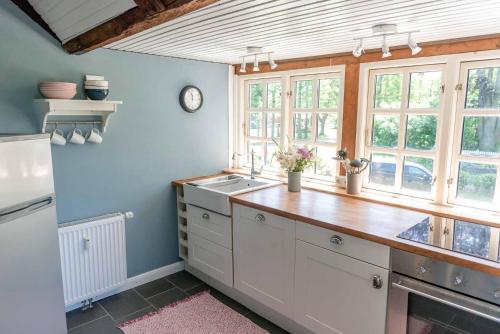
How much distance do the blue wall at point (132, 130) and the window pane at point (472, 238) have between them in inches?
90.9

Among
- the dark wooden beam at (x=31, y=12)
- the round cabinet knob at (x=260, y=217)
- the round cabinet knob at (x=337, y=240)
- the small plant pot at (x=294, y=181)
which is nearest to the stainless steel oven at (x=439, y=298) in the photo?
the round cabinet knob at (x=337, y=240)

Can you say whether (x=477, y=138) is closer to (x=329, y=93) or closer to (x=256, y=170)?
(x=329, y=93)

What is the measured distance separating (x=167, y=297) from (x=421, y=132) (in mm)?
2431

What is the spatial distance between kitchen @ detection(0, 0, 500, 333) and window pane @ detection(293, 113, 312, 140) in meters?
0.02

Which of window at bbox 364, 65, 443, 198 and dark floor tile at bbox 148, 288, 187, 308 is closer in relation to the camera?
window at bbox 364, 65, 443, 198

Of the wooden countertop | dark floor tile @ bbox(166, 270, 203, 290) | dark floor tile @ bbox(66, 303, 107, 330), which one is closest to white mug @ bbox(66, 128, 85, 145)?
the wooden countertop

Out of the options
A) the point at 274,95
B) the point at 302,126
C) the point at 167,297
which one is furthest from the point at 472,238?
the point at 167,297

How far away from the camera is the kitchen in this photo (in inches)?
68.7

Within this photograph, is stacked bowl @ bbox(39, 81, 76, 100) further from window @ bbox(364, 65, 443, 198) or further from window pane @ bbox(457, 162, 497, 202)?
window pane @ bbox(457, 162, 497, 202)

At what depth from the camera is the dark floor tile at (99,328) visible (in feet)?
8.02

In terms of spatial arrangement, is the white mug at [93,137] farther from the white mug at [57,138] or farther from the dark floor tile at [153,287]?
the dark floor tile at [153,287]

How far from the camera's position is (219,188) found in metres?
3.21

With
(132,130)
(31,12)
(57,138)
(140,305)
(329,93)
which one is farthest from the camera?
(329,93)

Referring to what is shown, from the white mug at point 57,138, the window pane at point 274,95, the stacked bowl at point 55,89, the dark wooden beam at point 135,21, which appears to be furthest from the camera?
the window pane at point 274,95
